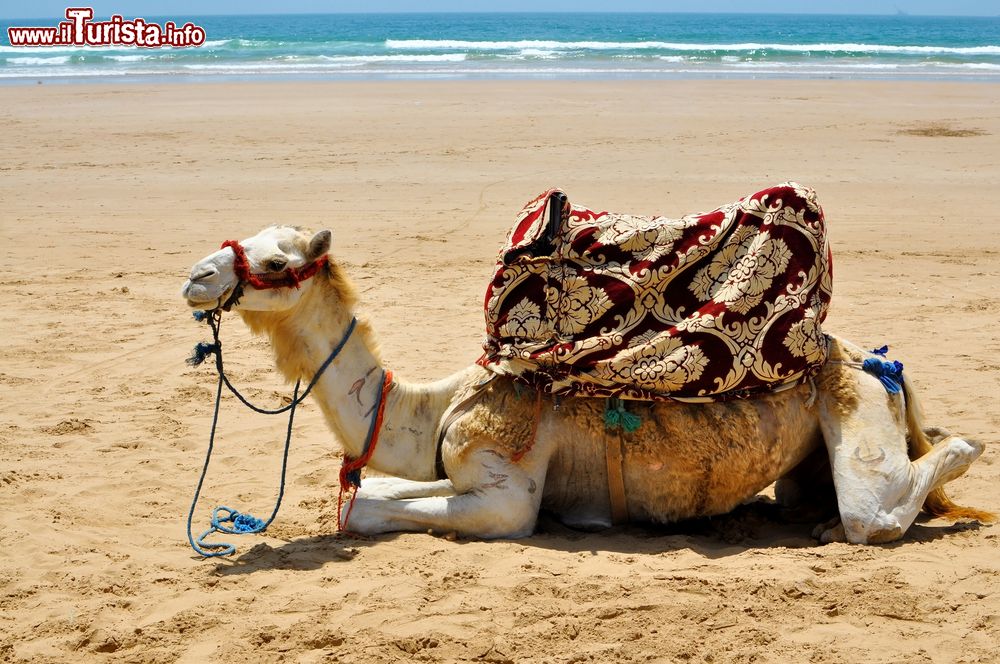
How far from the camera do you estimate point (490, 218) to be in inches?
553

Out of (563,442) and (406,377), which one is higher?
(563,442)

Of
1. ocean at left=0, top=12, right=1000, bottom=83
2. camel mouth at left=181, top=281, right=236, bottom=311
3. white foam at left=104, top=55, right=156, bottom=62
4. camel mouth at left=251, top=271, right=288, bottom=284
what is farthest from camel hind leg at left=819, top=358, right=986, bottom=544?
white foam at left=104, top=55, right=156, bottom=62

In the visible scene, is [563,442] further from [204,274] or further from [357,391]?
[204,274]

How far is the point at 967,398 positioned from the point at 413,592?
4.59 m

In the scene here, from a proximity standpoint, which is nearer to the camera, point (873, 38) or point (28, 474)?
point (28, 474)

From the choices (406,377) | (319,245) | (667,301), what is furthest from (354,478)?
(406,377)

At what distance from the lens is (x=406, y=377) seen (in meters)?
8.17

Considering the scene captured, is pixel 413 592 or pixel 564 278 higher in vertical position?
pixel 564 278

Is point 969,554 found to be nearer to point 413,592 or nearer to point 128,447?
point 413,592

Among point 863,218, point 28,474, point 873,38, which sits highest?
point 873,38

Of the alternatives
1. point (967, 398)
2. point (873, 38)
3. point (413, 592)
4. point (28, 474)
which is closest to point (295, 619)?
point (413, 592)

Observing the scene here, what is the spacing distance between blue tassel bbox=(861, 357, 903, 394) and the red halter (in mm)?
2721

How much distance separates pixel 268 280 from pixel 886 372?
9.88ft

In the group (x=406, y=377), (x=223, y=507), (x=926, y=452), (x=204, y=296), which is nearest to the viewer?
(x=204, y=296)
